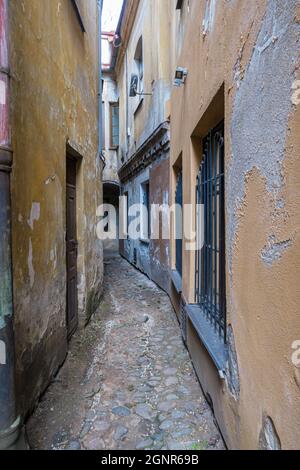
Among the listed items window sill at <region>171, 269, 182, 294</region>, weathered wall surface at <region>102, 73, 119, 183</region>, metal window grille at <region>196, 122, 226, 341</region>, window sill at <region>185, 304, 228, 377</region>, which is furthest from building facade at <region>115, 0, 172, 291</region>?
window sill at <region>185, 304, 228, 377</region>

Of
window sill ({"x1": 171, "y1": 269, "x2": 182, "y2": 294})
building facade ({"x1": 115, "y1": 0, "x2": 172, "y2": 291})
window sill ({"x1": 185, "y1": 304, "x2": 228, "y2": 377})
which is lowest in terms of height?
window sill ({"x1": 185, "y1": 304, "x2": 228, "y2": 377})

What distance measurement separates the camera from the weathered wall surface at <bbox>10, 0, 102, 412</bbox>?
210 cm

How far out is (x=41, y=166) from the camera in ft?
8.29

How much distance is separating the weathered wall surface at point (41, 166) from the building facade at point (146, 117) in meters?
2.22

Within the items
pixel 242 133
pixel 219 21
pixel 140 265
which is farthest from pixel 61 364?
pixel 140 265

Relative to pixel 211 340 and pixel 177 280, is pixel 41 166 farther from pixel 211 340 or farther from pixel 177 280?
pixel 177 280

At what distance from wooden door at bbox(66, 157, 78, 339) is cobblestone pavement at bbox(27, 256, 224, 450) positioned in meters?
0.26

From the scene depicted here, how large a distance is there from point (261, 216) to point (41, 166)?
1833mm

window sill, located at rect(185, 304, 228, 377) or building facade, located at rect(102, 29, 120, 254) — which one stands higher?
building facade, located at rect(102, 29, 120, 254)

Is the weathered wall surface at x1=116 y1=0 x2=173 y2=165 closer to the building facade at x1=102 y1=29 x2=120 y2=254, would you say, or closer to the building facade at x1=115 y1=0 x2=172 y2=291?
the building facade at x1=115 y1=0 x2=172 y2=291

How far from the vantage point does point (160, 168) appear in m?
6.07

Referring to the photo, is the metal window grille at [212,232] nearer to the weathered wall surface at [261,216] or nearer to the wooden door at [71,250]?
the weathered wall surface at [261,216]
